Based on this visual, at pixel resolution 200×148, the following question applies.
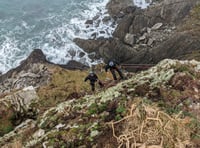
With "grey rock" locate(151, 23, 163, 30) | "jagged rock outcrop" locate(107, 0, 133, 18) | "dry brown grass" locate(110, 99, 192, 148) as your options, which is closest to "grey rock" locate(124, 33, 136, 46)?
"grey rock" locate(151, 23, 163, 30)

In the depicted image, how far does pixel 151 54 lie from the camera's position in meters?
44.2

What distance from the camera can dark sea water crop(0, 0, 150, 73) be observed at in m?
51.7

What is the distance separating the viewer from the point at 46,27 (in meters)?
57.8

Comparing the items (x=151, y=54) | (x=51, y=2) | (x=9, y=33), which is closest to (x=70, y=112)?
(x=151, y=54)

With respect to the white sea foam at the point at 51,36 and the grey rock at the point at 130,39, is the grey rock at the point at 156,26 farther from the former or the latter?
the white sea foam at the point at 51,36

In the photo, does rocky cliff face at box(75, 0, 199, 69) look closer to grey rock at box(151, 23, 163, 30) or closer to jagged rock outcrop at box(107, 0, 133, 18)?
grey rock at box(151, 23, 163, 30)

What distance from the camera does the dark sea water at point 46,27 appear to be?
51.7 metres

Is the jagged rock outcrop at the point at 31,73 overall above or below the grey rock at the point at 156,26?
below

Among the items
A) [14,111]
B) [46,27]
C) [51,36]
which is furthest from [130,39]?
[14,111]

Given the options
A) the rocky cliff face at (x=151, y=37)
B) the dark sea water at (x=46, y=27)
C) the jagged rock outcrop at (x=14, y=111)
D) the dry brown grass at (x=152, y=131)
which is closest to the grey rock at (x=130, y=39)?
the rocky cliff face at (x=151, y=37)

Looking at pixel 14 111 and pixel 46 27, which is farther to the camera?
pixel 46 27

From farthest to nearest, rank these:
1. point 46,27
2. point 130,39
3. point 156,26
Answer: point 46,27
point 156,26
point 130,39

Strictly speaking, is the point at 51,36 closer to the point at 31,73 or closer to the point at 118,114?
the point at 31,73

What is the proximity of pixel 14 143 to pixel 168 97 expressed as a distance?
543 centimetres
